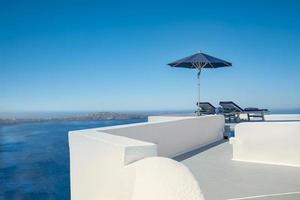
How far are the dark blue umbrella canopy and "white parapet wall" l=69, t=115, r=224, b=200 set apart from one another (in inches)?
150

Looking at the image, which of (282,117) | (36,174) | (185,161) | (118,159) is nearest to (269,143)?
(185,161)

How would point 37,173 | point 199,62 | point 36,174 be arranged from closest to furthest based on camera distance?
point 199,62 → point 36,174 → point 37,173

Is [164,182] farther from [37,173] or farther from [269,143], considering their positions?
[37,173]

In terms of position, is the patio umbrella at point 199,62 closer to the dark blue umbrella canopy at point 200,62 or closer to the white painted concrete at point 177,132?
the dark blue umbrella canopy at point 200,62

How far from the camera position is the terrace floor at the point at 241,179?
299 cm

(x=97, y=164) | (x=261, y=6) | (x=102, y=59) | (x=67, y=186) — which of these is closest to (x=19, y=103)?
(x=102, y=59)

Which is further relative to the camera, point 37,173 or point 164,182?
point 37,173

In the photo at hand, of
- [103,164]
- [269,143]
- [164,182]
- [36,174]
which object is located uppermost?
[164,182]

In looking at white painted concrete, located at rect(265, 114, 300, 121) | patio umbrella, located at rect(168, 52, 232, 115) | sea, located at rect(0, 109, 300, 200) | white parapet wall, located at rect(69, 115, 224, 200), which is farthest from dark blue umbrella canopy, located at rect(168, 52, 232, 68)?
white parapet wall, located at rect(69, 115, 224, 200)

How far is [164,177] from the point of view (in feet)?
5.04

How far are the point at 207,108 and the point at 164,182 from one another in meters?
8.50

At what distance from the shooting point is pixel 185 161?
195 inches

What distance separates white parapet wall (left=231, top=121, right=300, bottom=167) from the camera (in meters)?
4.46

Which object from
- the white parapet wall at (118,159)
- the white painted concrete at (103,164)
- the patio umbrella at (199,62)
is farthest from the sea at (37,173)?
the white painted concrete at (103,164)
